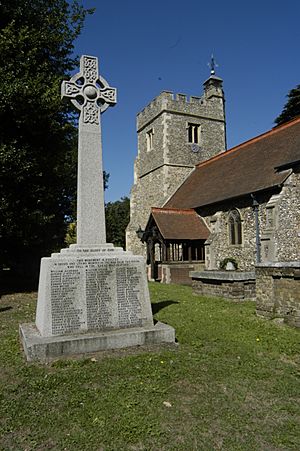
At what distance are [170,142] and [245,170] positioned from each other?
31.0 ft

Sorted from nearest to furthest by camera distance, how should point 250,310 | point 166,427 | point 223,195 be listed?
point 166,427
point 250,310
point 223,195

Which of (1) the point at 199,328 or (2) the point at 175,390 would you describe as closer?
(2) the point at 175,390

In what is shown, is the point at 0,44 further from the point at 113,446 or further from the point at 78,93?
the point at 113,446

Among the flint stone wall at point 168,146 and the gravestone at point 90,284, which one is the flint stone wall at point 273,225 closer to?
the flint stone wall at point 168,146

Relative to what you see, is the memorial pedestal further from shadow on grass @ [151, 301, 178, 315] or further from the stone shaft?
shadow on grass @ [151, 301, 178, 315]

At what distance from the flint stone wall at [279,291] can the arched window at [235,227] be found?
874 cm

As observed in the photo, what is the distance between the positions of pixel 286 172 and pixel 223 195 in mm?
3897

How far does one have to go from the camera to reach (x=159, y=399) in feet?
11.4

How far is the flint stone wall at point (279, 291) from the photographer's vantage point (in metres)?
7.10

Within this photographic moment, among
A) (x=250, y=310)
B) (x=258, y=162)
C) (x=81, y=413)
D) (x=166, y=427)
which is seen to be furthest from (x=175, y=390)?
(x=258, y=162)

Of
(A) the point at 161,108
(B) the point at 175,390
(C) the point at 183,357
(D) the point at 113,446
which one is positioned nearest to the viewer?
(D) the point at 113,446

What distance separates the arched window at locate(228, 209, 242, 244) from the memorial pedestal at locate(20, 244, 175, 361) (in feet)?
39.9

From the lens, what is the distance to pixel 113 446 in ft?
8.86

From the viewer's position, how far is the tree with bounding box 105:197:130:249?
42438 mm
